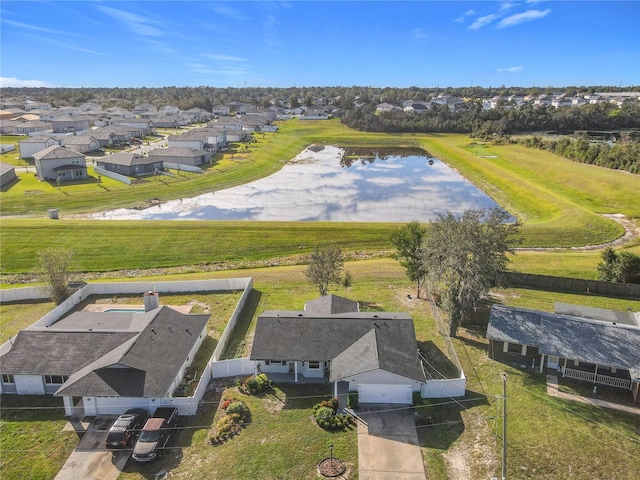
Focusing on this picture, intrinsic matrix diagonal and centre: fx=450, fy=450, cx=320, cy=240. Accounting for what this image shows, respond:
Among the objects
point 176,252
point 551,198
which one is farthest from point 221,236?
point 551,198

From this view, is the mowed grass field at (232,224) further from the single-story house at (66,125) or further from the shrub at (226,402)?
the single-story house at (66,125)

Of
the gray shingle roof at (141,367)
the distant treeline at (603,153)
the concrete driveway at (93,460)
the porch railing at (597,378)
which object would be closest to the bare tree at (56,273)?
the gray shingle roof at (141,367)

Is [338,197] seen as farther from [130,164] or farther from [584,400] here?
[584,400]

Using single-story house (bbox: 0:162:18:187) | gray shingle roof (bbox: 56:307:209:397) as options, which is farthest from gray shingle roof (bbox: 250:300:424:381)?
single-story house (bbox: 0:162:18:187)

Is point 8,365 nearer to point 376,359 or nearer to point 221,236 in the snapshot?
point 376,359

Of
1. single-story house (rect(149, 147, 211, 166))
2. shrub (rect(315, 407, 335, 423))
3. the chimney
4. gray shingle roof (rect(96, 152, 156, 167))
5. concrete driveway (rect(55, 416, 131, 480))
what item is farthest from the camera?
single-story house (rect(149, 147, 211, 166))

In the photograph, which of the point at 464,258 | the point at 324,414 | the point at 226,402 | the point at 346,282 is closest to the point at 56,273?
the point at 226,402

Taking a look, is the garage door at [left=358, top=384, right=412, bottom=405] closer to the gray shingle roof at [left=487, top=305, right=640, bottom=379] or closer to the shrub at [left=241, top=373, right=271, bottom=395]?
the shrub at [left=241, top=373, right=271, bottom=395]
